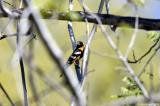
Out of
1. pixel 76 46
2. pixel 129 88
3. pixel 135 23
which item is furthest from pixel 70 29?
pixel 129 88

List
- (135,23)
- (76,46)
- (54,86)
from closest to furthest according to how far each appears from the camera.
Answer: (54,86) < (135,23) < (76,46)

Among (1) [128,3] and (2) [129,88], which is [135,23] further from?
(2) [129,88]

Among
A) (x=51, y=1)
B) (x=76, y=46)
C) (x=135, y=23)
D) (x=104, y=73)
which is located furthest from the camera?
(x=104, y=73)

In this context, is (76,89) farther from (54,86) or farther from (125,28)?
(125,28)

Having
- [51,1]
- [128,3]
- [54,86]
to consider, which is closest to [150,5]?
[128,3]

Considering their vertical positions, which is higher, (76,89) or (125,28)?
(76,89)

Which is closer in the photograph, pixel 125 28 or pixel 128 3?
pixel 128 3

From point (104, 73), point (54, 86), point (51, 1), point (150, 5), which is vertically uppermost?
point (54, 86)

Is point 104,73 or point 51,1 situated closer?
point 51,1

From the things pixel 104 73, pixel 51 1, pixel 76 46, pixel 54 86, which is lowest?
pixel 104 73
